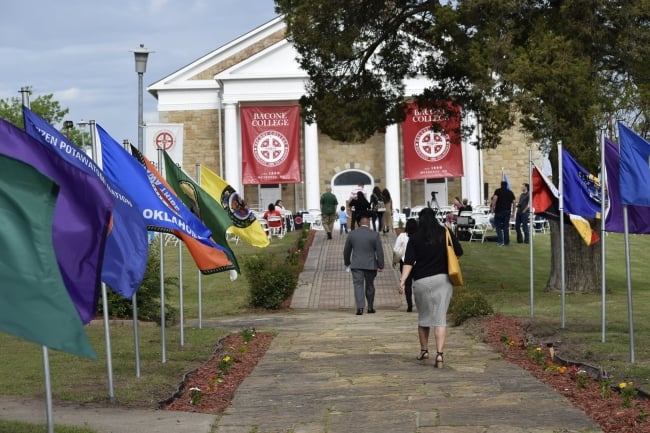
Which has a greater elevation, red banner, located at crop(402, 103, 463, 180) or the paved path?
red banner, located at crop(402, 103, 463, 180)

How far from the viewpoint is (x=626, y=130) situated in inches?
479

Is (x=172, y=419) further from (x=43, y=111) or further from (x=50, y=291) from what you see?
(x=43, y=111)

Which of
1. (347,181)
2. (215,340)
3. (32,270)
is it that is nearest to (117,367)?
(215,340)

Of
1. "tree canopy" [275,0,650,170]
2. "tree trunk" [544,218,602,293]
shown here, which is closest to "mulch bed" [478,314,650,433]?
"tree canopy" [275,0,650,170]

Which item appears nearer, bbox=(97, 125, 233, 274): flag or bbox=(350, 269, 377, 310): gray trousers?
bbox=(97, 125, 233, 274): flag

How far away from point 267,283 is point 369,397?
37.0 ft

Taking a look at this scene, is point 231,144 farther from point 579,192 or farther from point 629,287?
point 629,287

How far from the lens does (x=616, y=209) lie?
13.3 metres

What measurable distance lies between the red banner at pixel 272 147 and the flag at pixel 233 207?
32.2 m

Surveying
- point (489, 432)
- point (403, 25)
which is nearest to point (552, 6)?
point (403, 25)

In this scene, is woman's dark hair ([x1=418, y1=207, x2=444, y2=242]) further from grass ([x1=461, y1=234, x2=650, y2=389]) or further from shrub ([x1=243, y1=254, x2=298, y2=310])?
shrub ([x1=243, y1=254, x2=298, y2=310])

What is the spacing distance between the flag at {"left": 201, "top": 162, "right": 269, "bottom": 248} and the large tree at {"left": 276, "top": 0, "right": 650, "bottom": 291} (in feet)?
18.0

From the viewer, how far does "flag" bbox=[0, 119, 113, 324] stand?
6.91m

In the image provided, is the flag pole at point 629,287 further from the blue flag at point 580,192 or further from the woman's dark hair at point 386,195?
the woman's dark hair at point 386,195
